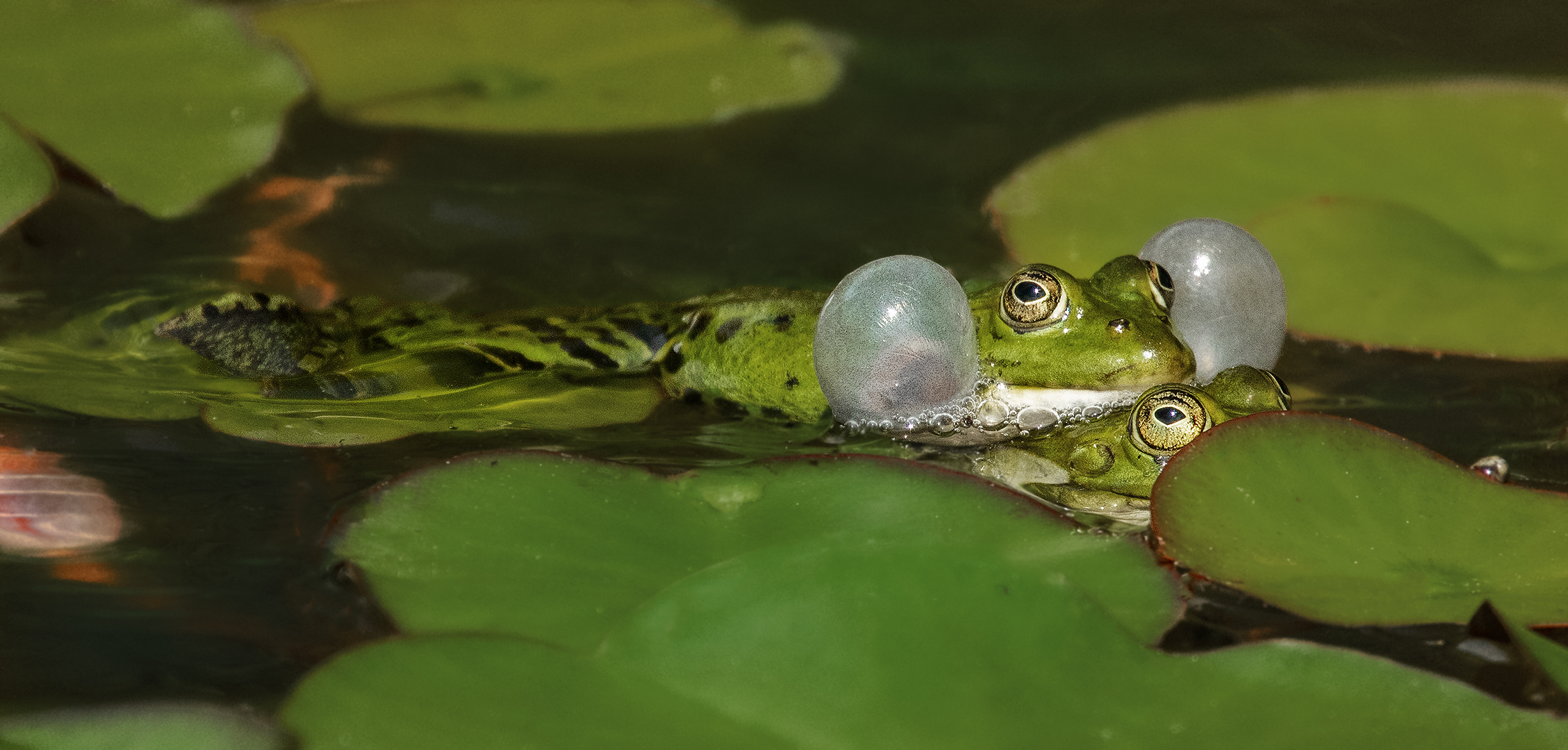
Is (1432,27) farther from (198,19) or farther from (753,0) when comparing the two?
(198,19)

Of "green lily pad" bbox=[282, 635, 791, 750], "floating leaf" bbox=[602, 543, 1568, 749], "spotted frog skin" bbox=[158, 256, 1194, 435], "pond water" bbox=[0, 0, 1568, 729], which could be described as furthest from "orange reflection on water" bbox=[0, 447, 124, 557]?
"floating leaf" bbox=[602, 543, 1568, 749]

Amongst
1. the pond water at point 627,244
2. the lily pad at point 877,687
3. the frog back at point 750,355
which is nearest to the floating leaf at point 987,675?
the lily pad at point 877,687

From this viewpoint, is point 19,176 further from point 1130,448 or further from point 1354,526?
point 1354,526

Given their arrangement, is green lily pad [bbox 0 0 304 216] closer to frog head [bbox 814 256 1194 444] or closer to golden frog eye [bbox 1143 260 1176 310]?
frog head [bbox 814 256 1194 444]

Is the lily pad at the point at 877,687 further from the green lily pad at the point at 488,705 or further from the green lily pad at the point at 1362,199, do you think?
the green lily pad at the point at 1362,199

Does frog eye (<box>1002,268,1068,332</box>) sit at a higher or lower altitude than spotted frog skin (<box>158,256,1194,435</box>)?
higher

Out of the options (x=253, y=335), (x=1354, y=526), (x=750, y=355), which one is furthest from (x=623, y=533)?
(x=253, y=335)
